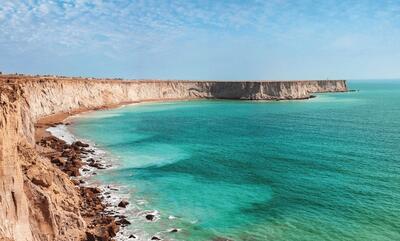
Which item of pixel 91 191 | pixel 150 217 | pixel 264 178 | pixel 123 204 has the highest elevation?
pixel 91 191

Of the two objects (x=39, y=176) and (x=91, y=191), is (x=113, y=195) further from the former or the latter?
(x=39, y=176)

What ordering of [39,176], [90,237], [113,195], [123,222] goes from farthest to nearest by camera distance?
[113,195] → [123,222] → [39,176] → [90,237]

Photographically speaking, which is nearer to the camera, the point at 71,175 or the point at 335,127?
the point at 71,175

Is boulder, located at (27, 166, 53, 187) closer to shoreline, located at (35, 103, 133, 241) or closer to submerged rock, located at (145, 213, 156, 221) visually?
shoreline, located at (35, 103, 133, 241)

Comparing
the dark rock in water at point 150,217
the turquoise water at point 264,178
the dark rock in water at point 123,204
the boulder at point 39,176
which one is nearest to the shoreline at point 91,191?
the dark rock in water at point 123,204

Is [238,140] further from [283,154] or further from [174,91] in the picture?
[174,91]

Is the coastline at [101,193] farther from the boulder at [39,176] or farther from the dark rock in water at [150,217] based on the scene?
the boulder at [39,176]

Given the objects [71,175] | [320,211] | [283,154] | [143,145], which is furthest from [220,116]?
[320,211]

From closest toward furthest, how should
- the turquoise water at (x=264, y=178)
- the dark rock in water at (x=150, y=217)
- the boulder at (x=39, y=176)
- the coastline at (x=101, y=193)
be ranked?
the boulder at (x=39, y=176), the coastline at (x=101, y=193), the turquoise water at (x=264, y=178), the dark rock in water at (x=150, y=217)

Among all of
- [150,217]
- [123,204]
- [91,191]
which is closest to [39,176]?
[123,204]
